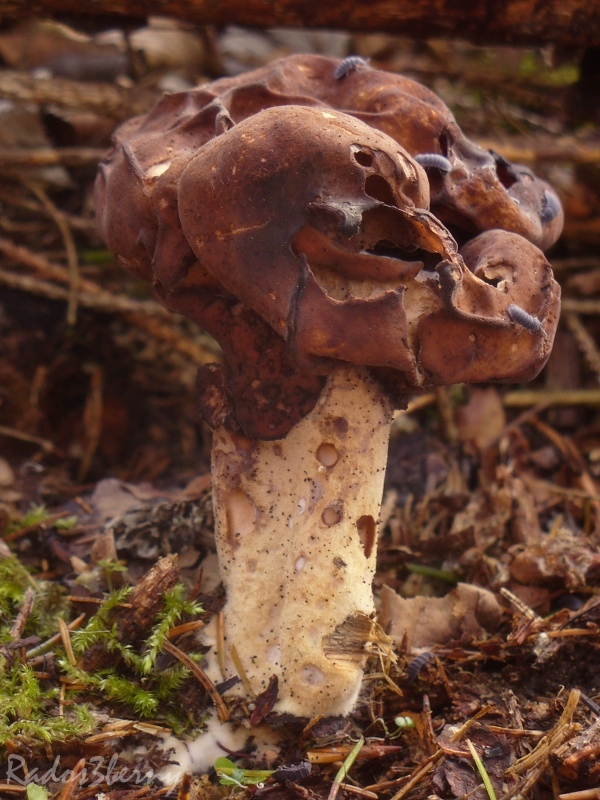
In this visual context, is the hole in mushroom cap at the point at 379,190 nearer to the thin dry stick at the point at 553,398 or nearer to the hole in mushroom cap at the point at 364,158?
the hole in mushroom cap at the point at 364,158

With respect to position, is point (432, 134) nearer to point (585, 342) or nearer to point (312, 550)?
point (312, 550)

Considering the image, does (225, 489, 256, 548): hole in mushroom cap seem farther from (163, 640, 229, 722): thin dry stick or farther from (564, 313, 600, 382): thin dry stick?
(564, 313, 600, 382): thin dry stick

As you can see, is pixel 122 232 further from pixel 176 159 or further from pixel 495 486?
pixel 495 486

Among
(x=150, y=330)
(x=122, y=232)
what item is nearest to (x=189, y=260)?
(x=122, y=232)

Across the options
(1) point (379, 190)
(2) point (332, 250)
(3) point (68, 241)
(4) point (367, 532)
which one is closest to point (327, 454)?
(4) point (367, 532)

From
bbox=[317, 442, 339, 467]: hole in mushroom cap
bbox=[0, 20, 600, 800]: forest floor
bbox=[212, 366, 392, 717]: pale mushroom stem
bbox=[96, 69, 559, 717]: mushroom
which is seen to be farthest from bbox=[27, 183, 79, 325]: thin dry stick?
bbox=[317, 442, 339, 467]: hole in mushroom cap

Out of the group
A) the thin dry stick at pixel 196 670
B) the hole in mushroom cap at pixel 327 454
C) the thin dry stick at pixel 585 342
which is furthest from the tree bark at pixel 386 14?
the thin dry stick at pixel 196 670
